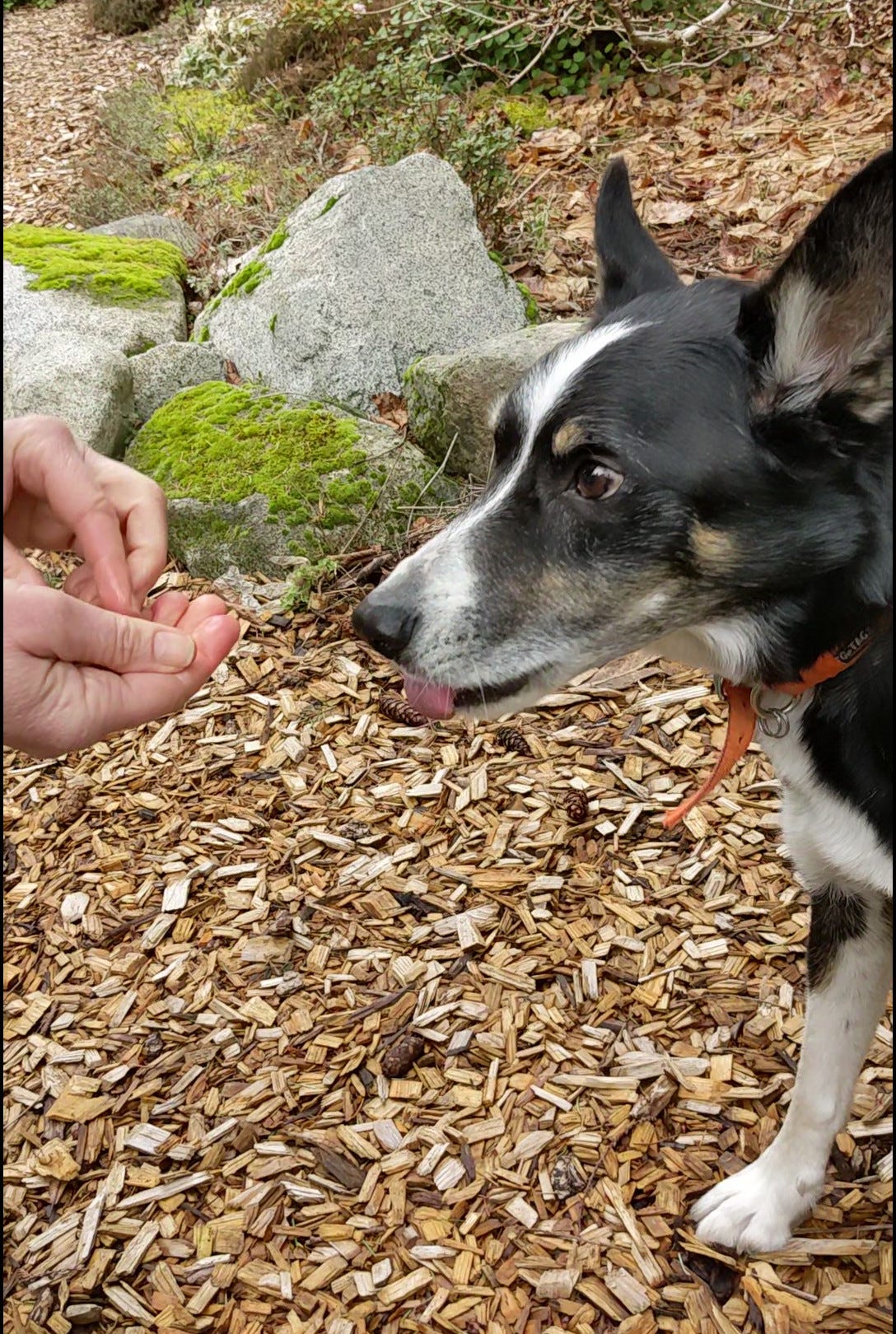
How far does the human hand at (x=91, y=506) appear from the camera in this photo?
7.22ft

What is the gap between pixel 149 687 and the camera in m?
2.05

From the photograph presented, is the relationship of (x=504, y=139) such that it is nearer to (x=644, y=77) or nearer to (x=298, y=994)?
(x=644, y=77)

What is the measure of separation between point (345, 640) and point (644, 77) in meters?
6.05

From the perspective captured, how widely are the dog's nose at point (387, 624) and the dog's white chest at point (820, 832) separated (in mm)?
807

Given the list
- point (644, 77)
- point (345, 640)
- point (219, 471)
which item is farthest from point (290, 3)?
point (345, 640)

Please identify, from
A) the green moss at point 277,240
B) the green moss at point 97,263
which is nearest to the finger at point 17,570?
the green moss at point 277,240

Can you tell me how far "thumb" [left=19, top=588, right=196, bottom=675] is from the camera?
73.6 inches

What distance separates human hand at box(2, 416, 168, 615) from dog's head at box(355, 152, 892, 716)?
0.48 meters

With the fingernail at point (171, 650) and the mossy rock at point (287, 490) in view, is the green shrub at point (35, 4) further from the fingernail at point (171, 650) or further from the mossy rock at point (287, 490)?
the fingernail at point (171, 650)

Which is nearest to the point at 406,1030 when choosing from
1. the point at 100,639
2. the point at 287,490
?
the point at 100,639

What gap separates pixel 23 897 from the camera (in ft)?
12.2

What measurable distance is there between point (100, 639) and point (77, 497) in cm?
39

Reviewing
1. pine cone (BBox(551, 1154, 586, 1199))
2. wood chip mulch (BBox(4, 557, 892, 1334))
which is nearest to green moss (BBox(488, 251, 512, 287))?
wood chip mulch (BBox(4, 557, 892, 1334))

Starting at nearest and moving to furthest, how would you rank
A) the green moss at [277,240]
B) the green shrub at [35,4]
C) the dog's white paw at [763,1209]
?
the dog's white paw at [763,1209] < the green moss at [277,240] < the green shrub at [35,4]
